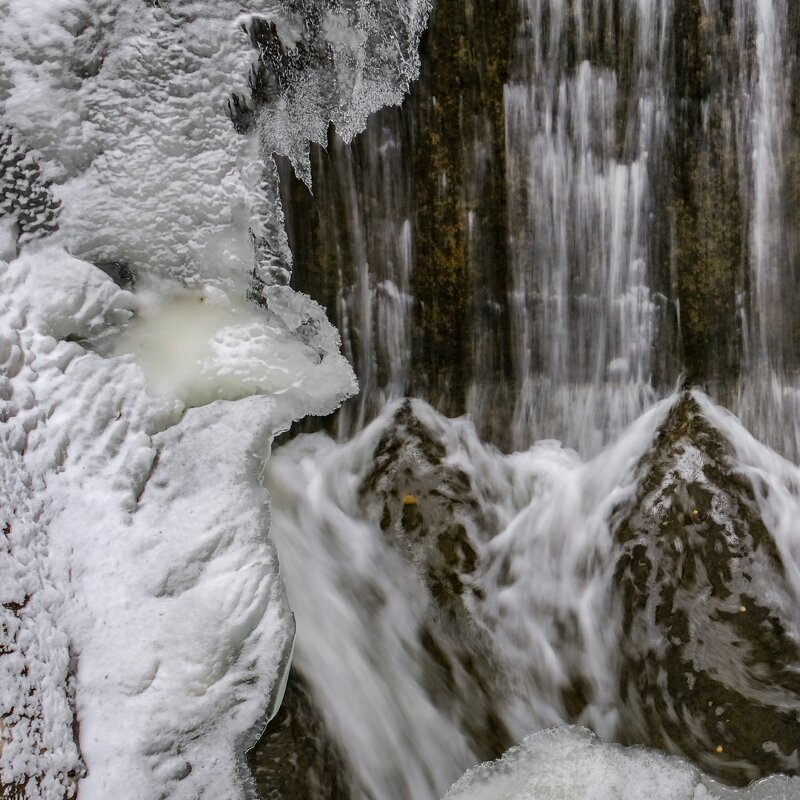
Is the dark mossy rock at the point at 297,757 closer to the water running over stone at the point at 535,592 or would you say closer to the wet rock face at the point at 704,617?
the water running over stone at the point at 535,592

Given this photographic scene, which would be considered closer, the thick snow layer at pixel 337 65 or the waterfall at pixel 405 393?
the waterfall at pixel 405 393

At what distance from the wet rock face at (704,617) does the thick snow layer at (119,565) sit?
1265 millimetres

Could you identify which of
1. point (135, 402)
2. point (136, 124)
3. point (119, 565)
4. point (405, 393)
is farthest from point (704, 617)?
point (136, 124)

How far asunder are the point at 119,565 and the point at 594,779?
1.61 meters

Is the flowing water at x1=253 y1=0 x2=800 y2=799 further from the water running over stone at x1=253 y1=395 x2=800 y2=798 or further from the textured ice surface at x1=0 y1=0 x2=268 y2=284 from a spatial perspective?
the textured ice surface at x1=0 y1=0 x2=268 y2=284

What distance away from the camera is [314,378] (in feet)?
8.28

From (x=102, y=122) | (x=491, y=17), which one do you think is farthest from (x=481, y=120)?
(x=102, y=122)

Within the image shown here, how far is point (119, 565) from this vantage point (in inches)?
78.3

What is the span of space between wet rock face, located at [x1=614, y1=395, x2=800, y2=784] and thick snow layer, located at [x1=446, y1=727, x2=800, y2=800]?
0.05m

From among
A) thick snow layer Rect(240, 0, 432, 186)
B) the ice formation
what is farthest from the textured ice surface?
thick snow layer Rect(240, 0, 432, 186)

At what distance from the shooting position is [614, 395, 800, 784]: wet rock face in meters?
2.29

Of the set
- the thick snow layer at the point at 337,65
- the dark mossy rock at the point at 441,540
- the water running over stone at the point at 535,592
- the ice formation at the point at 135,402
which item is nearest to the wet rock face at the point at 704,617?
the water running over stone at the point at 535,592

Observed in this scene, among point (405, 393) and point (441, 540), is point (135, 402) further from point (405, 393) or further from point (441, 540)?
point (441, 540)

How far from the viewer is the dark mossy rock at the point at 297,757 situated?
2109mm
